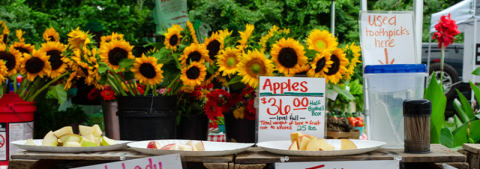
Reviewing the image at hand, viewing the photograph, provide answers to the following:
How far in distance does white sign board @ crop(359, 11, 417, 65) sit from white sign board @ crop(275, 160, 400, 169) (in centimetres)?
99

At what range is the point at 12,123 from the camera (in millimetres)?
1364

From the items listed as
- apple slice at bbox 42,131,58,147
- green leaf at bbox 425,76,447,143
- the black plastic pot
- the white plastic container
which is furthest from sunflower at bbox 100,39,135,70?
green leaf at bbox 425,76,447,143

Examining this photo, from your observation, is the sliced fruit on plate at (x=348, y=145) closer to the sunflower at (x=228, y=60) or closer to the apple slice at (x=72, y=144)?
the sunflower at (x=228, y=60)

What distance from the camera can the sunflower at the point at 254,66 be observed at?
1.17 meters

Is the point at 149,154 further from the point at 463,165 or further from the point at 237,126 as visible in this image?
the point at 463,165

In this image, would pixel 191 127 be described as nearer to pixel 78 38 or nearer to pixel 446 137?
pixel 78 38

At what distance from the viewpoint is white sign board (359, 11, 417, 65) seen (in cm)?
185

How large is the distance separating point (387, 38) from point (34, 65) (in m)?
1.68

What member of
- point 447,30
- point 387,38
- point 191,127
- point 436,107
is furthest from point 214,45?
point 447,30

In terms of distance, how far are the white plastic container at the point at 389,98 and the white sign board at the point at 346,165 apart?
0.20 meters

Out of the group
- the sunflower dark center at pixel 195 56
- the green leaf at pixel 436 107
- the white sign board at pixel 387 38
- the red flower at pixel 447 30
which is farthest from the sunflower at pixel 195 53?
the red flower at pixel 447 30

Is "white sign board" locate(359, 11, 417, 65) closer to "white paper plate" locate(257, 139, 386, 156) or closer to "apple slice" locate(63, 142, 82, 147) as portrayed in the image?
"white paper plate" locate(257, 139, 386, 156)

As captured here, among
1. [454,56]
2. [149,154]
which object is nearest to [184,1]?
[149,154]

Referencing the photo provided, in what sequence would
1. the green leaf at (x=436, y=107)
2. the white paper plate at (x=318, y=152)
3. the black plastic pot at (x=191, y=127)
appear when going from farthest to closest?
the green leaf at (x=436, y=107) → the black plastic pot at (x=191, y=127) → the white paper plate at (x=318, y=152)
